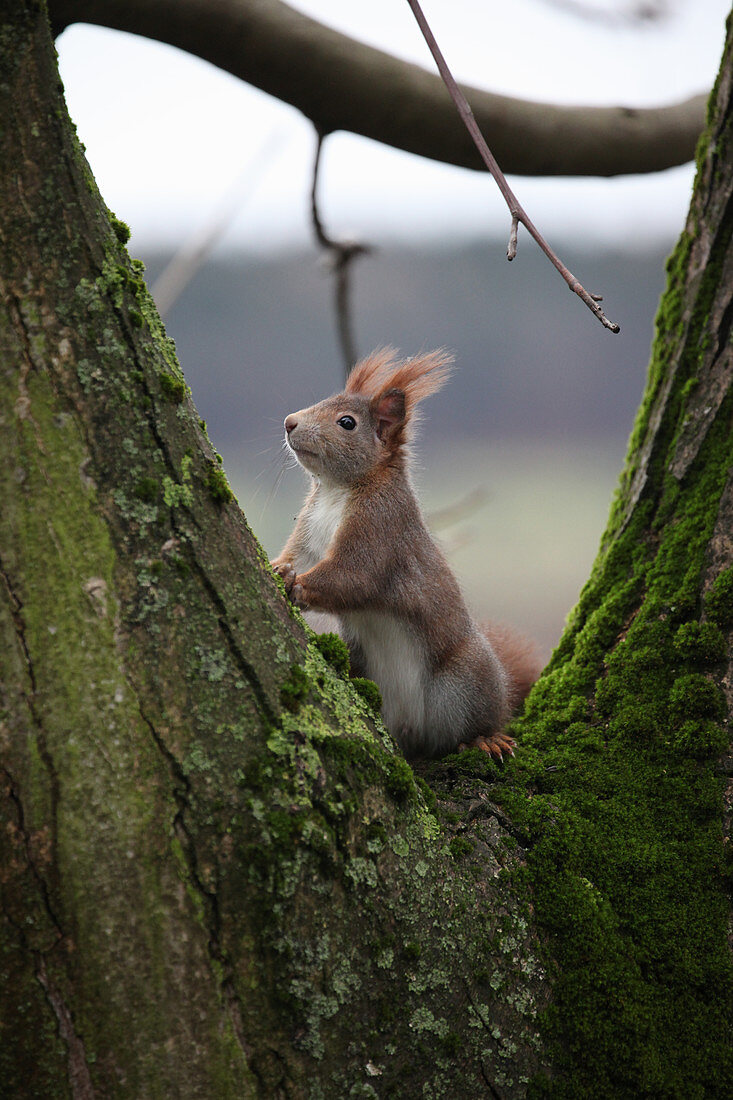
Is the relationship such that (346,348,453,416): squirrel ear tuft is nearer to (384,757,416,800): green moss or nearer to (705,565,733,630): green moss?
(705,565,733,630): green moss

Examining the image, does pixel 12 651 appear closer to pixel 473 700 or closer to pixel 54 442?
pixel 54 442

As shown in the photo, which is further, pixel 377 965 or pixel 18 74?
pixel 377 965

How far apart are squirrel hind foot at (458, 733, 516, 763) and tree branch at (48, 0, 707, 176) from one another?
6.32 feet

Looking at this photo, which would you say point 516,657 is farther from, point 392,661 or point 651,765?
point 651,765

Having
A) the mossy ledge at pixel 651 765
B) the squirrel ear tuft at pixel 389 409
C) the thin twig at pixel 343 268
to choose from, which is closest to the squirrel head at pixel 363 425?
the squirrel ear tuft at pixel 389 409

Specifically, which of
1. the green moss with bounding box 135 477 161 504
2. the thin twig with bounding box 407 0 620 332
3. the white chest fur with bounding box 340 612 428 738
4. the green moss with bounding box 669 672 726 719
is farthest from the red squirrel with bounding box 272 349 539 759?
the thin twig with bounding box 407 0 620 332

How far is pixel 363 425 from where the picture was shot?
2818 mm

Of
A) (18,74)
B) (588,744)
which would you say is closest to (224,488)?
(18,74)

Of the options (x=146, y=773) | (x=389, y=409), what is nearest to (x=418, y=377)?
(x=389, y=409)

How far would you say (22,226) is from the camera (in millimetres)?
1231

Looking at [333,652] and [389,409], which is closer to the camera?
[333,652]

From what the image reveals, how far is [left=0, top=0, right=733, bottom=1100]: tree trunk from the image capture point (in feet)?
3.86

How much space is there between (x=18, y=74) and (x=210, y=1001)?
1308 mm

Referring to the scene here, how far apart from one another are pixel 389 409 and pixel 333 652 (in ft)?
4.55
